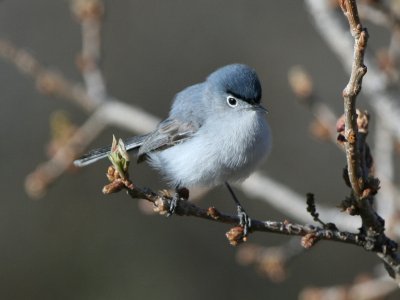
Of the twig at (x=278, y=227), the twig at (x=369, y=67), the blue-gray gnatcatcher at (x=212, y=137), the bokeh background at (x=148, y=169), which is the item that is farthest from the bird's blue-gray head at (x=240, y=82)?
the bokeh background at (x=148, y=169)

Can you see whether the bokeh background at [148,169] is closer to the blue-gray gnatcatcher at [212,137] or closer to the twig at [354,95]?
the blue-gray gnatcatcher at [212,137]

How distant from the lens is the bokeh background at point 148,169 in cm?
570

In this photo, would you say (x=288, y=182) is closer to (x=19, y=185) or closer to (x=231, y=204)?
(x=231, y=204)

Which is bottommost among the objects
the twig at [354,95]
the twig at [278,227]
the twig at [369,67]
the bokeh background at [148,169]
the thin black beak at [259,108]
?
the twig at [278,227]

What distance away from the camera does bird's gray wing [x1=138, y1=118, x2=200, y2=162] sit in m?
3.15

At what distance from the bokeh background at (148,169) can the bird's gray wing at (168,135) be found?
2686 mm

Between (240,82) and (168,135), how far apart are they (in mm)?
437

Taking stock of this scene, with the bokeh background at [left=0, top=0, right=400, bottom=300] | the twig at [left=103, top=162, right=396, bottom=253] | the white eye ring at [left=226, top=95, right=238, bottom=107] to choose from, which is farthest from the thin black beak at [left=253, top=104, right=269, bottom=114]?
the bokeh background at [left=0, top=0, right=400, bottom=300]

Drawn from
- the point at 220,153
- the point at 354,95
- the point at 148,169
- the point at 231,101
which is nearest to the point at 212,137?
the point at 220,153

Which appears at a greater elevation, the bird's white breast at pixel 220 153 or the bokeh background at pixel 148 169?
the bokeh background at pixel 148 169

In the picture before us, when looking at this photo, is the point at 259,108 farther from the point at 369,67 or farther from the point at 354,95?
the point at 354,95

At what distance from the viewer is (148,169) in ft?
19.9

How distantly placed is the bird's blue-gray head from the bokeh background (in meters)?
2.87

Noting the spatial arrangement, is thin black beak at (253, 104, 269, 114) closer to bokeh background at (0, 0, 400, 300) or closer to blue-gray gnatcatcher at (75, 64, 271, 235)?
blue-gray gnatcatcher at (75, 64, 271, 235)
